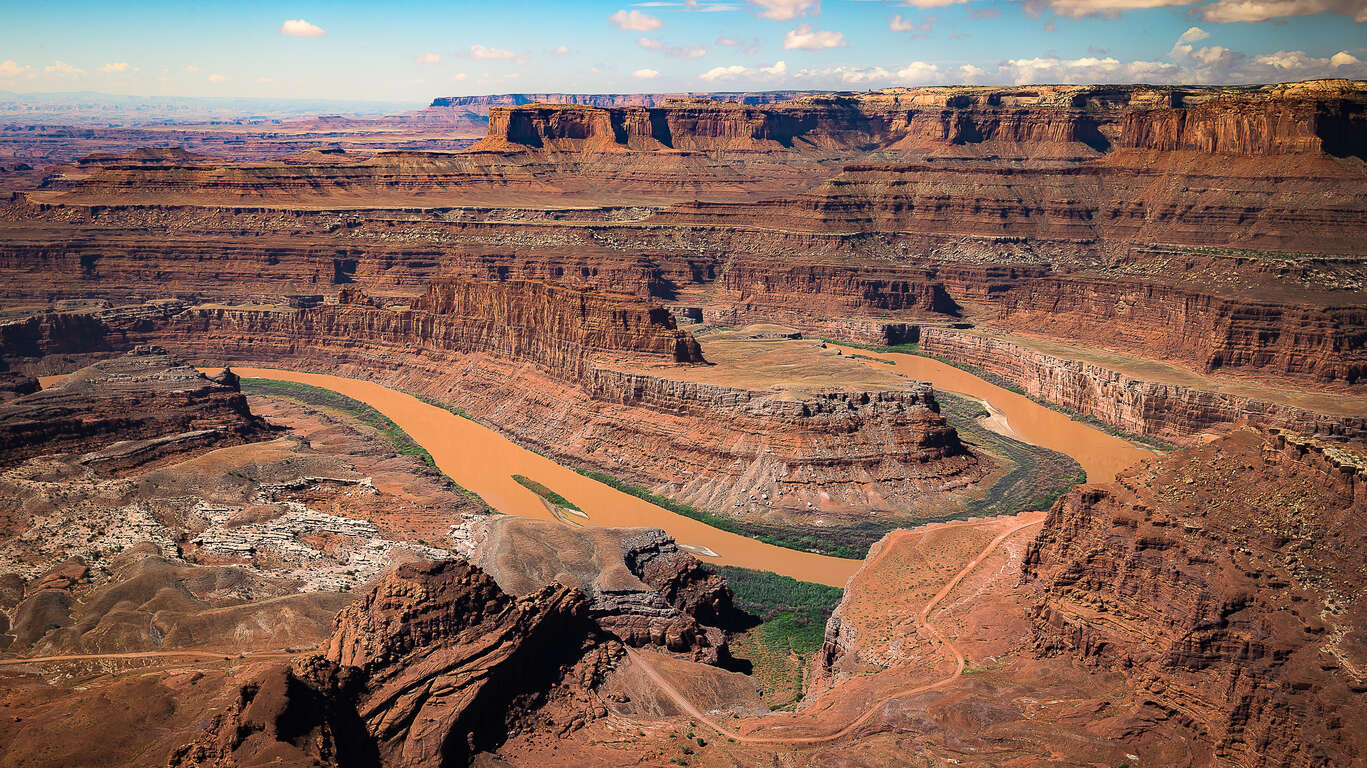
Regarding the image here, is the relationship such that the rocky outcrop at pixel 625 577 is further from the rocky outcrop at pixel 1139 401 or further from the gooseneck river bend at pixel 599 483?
the rocky outcrop at pixel 1139 401

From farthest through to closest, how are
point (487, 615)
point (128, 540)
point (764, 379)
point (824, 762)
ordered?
point (764, 379) < point (128, 540) < point (487, 615) < point (824, 762)

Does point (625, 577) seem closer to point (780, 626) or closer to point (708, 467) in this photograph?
point (780, 626)

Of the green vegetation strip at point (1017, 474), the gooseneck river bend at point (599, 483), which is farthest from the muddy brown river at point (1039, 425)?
the green vegetation strip at point (1017, 474)

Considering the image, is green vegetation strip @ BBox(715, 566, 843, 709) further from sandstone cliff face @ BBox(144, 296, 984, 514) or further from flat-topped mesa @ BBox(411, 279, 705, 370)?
flat-topped mesa @ BBox(411, 279, 705, 370)

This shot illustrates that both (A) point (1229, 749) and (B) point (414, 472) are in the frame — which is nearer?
(A) point (1229, 749)

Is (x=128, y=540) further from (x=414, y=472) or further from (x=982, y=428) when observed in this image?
(x=982, y=428)

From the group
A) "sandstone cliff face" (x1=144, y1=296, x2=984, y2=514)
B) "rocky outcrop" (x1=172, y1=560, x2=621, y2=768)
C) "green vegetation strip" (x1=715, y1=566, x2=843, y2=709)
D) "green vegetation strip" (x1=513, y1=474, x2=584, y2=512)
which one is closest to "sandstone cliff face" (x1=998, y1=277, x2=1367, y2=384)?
"sandstone cliff face" (x1=144, y1=296, x2=984, y2=514)

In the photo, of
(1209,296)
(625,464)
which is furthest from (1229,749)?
(1209,296)
